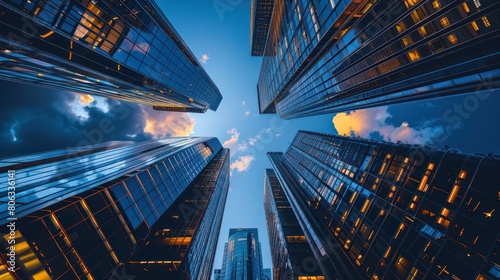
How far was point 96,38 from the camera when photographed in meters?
20.0

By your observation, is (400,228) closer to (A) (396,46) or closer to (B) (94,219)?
(A) (396,46)

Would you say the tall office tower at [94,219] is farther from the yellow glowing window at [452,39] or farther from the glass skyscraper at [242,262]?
the glass skyscraper at [242,262]

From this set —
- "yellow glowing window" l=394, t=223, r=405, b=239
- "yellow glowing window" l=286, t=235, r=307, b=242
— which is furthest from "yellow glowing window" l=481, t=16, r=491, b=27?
"yellow glowing window" l=286, t=235, r=307, b=242

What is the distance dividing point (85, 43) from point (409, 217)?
39.7 m

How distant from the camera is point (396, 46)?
23.0 metres

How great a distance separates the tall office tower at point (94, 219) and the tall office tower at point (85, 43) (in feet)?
38.5

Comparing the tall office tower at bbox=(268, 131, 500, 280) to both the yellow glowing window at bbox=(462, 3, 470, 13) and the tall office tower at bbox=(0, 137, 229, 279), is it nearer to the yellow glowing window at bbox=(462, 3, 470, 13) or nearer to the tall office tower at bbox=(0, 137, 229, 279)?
the yellow glowing window at bbox=(462, 3, 470, 13)

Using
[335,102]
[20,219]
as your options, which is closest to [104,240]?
[20,219]

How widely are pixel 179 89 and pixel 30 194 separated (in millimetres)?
34391

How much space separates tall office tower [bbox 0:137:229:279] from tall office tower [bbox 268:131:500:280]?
2567 centimetres

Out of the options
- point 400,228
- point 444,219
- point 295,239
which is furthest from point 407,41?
point 295,239

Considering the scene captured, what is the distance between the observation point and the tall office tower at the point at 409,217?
A: 1411 cm

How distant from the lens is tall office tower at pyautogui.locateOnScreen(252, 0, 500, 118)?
15.2m

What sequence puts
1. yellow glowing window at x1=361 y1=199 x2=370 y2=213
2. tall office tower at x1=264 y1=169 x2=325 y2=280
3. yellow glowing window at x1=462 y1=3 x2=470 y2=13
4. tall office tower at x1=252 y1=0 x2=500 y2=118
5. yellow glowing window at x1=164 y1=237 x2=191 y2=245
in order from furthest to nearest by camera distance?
tall office tower at x1=264 y1=169 x2=325 y2=280 → yellow glowing window at x1=164 y1=237 x2=191 y2=245 → yellow glowing window at x1=361 y1=199 x2=370 y2=213 → tall office tower at x1=252 y1=0 x2=500 y2=118 → yellow glowing window at x1=462 y1=3 x2=470 y2=13
